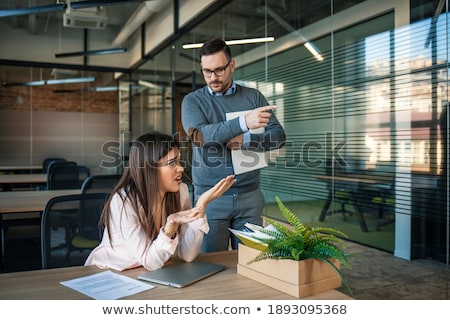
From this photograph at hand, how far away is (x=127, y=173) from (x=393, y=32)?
2.59 metres

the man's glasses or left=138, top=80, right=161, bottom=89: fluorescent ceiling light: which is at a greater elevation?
left=138, top=80, right=161, bottom=89: fluorescent ceiling light

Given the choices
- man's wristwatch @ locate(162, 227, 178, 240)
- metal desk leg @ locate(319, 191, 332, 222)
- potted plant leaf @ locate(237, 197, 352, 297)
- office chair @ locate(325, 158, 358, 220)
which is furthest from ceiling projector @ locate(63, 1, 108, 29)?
potted plant leaf @ locate(237, 197, 352, 297)

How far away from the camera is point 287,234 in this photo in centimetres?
127

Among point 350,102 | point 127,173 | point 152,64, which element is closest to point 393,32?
point 350,102

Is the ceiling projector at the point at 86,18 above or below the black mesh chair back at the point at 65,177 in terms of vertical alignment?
above

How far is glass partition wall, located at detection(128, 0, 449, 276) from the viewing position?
3002 millimetres

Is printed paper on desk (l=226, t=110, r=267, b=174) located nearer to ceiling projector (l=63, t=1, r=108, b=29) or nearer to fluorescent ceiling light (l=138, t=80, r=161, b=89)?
ceiling projector (l=63, t=1, r=108, b=29)

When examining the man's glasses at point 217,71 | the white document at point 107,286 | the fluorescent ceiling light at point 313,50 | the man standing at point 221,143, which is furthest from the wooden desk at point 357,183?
the white document at point 107,286

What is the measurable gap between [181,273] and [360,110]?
8.90 feet

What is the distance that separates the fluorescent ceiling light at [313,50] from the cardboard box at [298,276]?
3046mm

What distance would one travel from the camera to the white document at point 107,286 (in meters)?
1.20

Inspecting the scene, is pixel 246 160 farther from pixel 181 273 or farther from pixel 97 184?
pixel 97 184

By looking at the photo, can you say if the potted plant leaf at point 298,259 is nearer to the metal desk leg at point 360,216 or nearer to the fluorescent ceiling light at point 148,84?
the metal desk leg at point 360,216

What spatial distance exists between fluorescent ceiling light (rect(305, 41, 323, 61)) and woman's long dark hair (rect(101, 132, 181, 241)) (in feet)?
8.71
